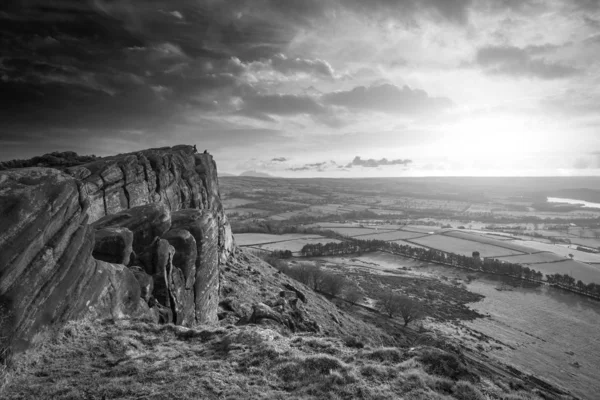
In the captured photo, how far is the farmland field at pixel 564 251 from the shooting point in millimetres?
130750

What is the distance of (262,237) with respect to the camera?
156125 millimetres

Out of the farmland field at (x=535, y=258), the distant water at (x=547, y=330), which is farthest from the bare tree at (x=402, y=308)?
the farmland field at (x=535, y=258)

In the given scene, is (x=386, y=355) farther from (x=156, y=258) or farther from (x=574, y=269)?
(x=574, y=269)

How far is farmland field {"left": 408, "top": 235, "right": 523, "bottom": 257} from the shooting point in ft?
460

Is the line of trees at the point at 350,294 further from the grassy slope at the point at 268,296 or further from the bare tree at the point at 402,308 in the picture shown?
the grassy slope at the point at 268,296

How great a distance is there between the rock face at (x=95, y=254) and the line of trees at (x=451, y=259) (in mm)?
104757

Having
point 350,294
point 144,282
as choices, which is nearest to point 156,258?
point 144,282

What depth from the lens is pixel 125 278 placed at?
2225cm

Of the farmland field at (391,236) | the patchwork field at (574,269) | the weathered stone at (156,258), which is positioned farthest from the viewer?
the farmland field at (391,236)

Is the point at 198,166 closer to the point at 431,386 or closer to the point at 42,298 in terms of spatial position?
the point at 42,298

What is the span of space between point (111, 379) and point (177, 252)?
50.6 feet

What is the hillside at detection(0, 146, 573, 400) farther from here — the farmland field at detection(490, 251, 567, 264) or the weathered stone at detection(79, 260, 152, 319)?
the farmland field at detection(490, 251, 567, 264)

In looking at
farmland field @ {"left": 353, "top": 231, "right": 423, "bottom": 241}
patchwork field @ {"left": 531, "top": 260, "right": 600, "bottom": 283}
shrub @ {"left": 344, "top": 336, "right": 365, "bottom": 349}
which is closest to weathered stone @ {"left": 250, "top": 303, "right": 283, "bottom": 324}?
shrub @ {"left": 344, "top": 336, "right": 365, "bottom": 349}

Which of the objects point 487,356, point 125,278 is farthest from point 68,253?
point 487,356
